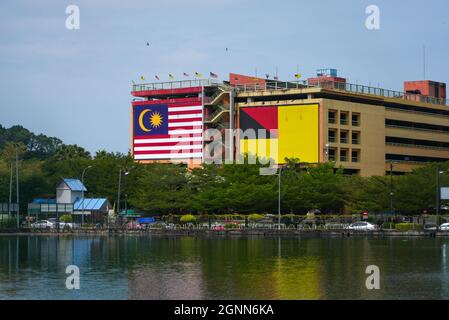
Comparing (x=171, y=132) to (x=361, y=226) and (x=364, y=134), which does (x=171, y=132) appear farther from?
(x=361, y=226)

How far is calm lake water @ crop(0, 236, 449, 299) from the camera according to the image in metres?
59.2

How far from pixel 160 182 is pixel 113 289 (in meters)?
89.7

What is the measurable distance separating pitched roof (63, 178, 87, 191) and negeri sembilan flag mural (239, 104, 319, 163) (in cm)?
2682

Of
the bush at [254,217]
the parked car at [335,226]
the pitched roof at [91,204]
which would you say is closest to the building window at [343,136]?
the bush at [254,217]

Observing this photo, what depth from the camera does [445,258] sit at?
3371 inches

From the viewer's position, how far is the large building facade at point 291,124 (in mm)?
161500

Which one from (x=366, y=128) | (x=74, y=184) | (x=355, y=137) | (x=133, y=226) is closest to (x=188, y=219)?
(x=133, y=226)

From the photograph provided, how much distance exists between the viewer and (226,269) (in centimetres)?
7381

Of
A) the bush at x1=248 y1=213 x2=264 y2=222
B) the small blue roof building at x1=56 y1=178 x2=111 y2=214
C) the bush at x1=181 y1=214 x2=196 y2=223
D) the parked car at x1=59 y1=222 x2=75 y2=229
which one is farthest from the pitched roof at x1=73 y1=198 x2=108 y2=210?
the bush at x1=248 y1=213 x2=264 y2=222

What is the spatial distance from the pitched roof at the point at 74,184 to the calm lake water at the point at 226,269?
1424 inches

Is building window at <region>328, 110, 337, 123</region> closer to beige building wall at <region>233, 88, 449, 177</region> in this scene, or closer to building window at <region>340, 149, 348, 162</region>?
beige building wall at <region>233, 88, 449, 177</region>
